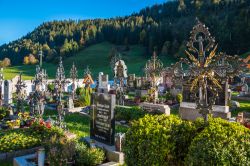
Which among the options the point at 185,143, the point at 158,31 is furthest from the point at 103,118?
the point at 158,31

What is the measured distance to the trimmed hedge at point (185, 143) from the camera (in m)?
6.26

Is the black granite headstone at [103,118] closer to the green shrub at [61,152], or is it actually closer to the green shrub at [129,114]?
the green shrub at [61,152]

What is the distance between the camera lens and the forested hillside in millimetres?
88812

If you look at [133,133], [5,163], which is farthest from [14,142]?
[133,133]

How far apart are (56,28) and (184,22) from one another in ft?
243

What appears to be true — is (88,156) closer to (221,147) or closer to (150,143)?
(150,143)

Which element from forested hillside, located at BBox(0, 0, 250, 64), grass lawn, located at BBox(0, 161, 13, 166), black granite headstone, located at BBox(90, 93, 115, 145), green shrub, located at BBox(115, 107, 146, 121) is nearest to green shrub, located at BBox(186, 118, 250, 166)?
black granite headstone, located at BBox(90, 93, 115, 145)

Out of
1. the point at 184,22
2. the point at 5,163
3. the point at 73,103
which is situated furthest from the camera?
the point at 184,22

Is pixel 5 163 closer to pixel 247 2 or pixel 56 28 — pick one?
pixel 247 2

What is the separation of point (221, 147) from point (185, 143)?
1399 millimetres

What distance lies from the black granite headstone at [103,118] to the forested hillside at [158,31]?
7619cm

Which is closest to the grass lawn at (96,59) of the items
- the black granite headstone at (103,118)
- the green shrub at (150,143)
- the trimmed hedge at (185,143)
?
the black granite headstone at (103,118)

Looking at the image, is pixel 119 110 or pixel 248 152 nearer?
pixel 248 152

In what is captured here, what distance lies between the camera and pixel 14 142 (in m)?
12.1
